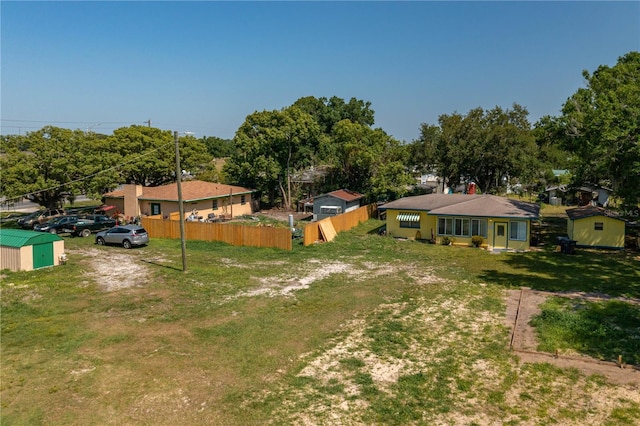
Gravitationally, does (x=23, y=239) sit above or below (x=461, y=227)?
above

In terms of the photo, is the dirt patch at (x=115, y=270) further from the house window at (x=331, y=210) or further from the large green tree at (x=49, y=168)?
the house window at (x=331, y=210)

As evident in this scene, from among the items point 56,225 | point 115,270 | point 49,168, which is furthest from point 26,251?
point 49,168

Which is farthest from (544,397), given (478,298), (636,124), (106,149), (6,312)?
(106,149)

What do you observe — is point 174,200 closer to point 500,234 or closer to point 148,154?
point 148,154

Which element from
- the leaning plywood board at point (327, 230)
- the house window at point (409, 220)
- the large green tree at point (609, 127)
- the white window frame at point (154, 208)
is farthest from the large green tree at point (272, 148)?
the large green tree at point (609, 127)

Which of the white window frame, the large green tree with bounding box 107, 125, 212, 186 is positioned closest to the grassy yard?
the white window frame

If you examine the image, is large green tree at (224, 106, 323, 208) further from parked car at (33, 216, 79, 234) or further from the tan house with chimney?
parked car at (33, 216, 79, 234)

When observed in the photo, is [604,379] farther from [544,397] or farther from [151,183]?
[151,183]
